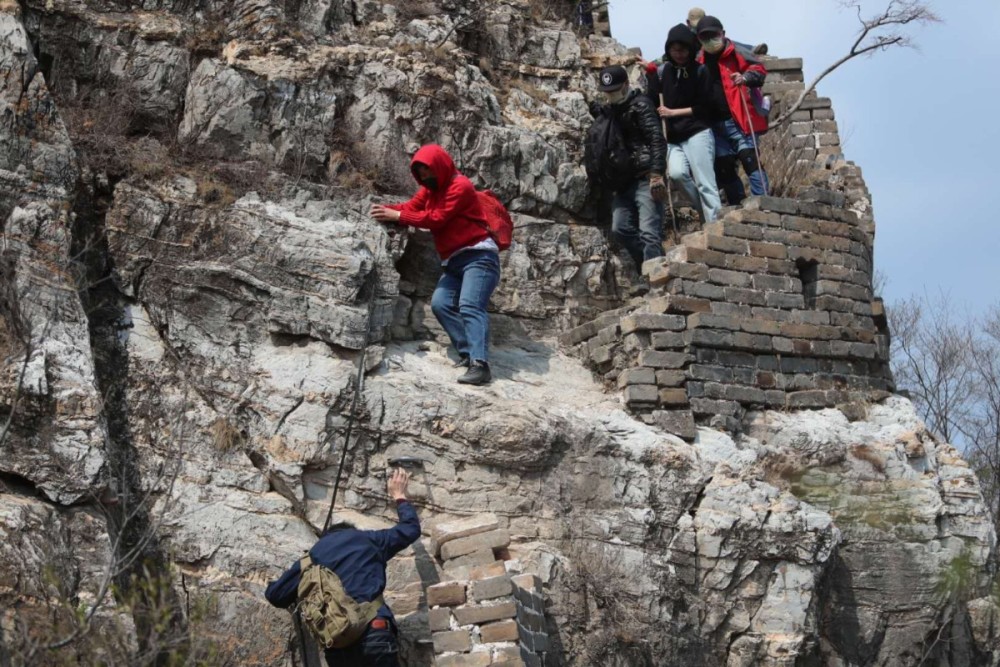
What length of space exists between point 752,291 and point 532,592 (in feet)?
9.88

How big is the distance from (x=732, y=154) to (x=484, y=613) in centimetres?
461

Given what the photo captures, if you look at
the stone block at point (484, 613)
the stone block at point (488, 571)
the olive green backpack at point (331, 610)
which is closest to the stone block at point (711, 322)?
the stone block at point (488, 571)

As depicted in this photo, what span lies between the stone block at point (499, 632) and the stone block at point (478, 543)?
20.2 inches

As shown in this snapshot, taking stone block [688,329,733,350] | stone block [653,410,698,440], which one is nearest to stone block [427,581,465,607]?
stone block [653,410,698,440]

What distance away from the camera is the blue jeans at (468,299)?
26.3 feet

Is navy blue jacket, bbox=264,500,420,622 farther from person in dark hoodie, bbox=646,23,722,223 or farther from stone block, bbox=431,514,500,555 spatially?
person in dark hoodie, bbox=646,23,722,223

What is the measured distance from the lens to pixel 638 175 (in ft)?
31.1

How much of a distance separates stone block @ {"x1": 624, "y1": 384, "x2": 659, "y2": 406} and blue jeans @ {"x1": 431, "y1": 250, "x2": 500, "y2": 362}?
985mm

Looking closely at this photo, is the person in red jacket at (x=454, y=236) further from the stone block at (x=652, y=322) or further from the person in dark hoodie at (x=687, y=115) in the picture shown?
the person in dark hoodie at (x=687, y=115)

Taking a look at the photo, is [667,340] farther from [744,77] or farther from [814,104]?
[814,104]

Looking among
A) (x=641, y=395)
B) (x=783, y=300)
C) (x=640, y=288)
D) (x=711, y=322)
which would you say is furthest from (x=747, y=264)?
(x=641, y=395)

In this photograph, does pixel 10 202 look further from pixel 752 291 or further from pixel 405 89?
pixel 752 291

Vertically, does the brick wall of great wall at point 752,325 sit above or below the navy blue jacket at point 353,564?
above

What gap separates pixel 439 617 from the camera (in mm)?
6691
